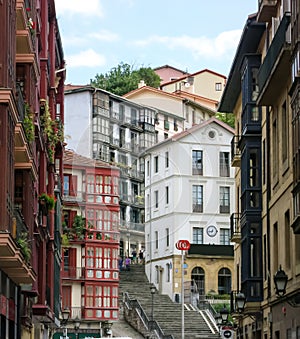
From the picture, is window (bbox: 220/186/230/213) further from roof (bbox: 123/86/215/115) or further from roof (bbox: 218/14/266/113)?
roof (bbox: 218/14/266/113)

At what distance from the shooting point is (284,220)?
34156 millimetres

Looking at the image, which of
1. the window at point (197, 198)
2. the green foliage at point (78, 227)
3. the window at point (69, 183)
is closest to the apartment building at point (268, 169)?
the green foliage at point (78, 227)

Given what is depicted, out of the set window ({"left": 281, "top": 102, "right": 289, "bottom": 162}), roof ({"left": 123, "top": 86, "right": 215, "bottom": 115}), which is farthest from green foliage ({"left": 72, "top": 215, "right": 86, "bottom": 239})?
window ({"left": 281, "top": 102, "right": 289, "bottom": 162})

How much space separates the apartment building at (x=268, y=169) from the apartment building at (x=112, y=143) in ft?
183

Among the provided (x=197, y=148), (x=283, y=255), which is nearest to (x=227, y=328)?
(x=283, y=255)

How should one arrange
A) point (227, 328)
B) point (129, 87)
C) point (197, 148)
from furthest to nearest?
point (129, 87), point (197, 148), point (227, 328)

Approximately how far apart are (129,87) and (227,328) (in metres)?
97.6

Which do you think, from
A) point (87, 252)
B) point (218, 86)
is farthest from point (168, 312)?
point (218, 86)

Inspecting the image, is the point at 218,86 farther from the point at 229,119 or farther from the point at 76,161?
the point at 76,161

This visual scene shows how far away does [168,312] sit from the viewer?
3351 inches

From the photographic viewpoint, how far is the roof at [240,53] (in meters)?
41.3

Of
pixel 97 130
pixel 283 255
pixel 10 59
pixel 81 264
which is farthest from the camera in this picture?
pixel 97 130

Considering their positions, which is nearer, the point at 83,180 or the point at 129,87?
the point at 83,180

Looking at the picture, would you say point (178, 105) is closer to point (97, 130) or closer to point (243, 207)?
point (97, 130)
